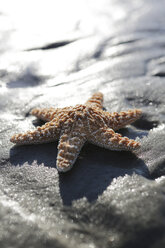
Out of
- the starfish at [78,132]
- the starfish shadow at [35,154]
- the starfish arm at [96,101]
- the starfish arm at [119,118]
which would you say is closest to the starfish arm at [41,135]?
the starfish at [78,132]

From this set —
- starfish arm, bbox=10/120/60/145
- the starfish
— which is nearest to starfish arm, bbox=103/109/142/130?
the starfish

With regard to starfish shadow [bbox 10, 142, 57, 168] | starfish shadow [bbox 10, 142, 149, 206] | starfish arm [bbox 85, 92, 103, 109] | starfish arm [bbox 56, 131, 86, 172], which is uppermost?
starfish arm [bbox 56, 131, 86, 172]

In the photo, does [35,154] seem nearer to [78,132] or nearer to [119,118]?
[78,132]

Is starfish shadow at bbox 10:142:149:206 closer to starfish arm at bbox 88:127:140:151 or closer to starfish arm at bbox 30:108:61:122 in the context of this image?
starfish arm at bbox 88:127:140:151

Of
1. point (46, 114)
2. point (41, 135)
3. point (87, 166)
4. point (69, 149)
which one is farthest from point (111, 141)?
point (46, 114)

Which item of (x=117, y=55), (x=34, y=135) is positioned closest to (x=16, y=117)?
(x=34, y=135)
